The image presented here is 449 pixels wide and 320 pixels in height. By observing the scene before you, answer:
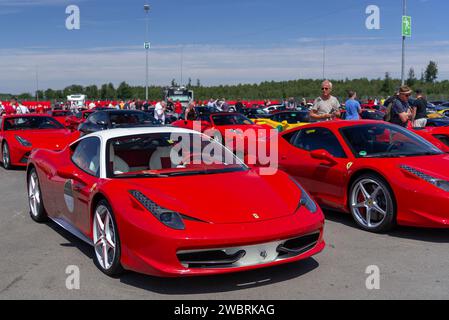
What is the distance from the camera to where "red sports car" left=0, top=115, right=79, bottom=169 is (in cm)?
1160

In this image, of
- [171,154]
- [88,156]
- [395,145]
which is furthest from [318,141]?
[88,156]

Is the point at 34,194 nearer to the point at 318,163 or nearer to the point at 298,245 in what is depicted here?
the point at 318,163

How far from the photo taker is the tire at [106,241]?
421 centimetres

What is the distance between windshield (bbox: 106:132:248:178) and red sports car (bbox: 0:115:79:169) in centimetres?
635

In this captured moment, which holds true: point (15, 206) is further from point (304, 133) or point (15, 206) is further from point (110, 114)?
point (110, 114)

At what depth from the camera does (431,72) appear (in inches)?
3656

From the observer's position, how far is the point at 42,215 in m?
6.35

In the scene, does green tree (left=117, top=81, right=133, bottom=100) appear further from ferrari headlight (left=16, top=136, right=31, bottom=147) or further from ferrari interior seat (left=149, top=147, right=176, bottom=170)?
ferrari interior seat (left=149, top=147, right=176, bottom=170)

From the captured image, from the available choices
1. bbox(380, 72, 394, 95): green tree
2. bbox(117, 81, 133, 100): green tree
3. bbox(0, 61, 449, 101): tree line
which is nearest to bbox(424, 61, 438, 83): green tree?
bbox(0, 61, 449, 101): tree line

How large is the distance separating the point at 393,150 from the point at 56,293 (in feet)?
13.6

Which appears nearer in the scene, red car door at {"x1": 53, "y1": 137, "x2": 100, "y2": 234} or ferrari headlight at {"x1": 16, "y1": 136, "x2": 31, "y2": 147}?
red car door at {"x1": 53, "y1": 137, "x2": 100, "y2": 234}

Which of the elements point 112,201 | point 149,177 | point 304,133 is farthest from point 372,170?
point 112,201

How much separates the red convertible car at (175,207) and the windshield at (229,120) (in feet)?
33.4

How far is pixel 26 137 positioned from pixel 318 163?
25.3ft
